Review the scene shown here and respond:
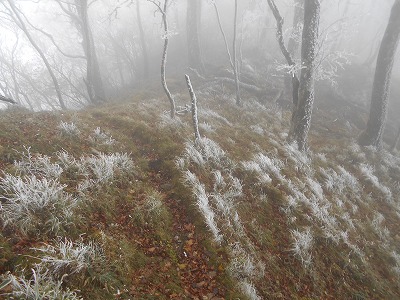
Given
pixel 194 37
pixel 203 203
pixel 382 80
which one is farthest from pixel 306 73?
pixel 194 37

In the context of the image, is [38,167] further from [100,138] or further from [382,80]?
[382,80]

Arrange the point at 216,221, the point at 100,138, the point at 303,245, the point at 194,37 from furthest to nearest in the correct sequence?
the point at 194,37 < the point at 100,138 < the point at 303,245 < the point at 216,221

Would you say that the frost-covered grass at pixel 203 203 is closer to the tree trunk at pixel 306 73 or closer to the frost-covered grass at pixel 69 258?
the frost-covered grass at pixel 69 258

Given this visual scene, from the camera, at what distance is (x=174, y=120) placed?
355 inches

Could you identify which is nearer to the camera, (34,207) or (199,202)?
(34,207)

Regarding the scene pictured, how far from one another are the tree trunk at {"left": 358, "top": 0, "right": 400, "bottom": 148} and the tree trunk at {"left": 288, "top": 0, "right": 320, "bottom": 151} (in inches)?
178

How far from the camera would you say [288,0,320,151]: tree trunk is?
8688 mm

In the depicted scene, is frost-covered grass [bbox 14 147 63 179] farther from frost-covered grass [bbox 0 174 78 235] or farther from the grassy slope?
frost-covered grass [bbox 0 174 78 235]

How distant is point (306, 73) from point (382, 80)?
5147 mm

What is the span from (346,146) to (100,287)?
11733mm

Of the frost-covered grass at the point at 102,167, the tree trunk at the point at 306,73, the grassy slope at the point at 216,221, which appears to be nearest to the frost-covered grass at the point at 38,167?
the grassy slope at the point at 216,221

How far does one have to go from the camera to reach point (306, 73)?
9.10 meters

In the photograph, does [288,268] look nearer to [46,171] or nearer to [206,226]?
[206,226]

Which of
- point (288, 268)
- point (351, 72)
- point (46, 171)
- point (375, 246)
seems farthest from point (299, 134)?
point (351, 72)
